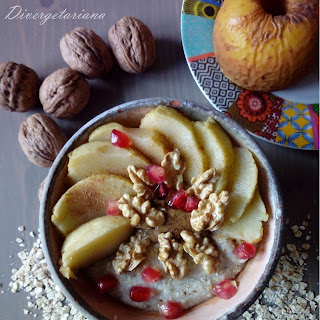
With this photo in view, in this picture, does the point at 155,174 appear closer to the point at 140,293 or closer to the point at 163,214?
the point at 163,214

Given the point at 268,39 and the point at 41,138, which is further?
the point at 41,138

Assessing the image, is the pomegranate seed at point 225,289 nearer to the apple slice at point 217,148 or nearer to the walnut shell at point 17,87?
the apple slice at point 217,148

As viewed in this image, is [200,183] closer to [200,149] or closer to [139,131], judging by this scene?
[200,149]

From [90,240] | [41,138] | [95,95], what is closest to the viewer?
[90,240]

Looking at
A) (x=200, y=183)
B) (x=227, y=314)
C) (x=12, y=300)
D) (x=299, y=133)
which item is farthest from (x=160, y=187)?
(x=12, y=300)

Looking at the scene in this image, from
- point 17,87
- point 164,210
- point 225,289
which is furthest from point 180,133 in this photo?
point 17,87
